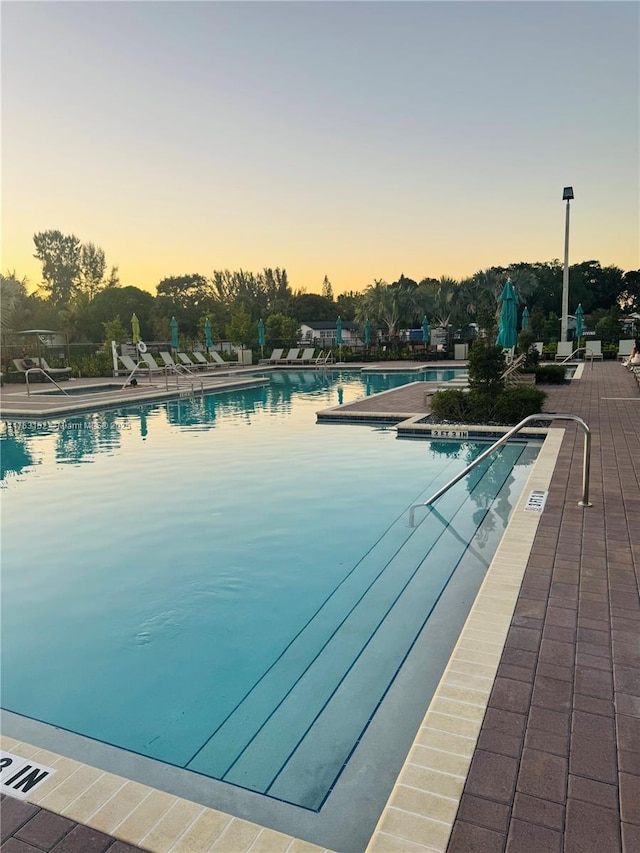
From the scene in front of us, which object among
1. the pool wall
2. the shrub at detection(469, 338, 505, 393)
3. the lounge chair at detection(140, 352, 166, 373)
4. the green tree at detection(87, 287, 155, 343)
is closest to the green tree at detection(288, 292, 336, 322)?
the green tree at detection(87, 287, 155, 343)

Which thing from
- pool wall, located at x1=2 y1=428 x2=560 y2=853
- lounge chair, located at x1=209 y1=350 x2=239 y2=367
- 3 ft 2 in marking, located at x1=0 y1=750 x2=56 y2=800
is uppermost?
lounge chair, located at x1=209 y1=350 x2=239 y2=367

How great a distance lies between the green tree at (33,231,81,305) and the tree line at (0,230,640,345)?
0.32ft

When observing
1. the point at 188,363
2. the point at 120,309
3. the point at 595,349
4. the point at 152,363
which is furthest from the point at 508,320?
the point at 120,309

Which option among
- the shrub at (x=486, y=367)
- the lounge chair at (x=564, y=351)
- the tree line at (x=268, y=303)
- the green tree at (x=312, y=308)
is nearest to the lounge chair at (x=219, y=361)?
the tree line at (x=268, y=303)

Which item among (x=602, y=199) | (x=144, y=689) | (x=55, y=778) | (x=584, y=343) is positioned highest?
(x=602, y=199)

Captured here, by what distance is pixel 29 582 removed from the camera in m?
5.04

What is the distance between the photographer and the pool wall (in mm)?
1972

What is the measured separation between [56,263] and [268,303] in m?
25.2

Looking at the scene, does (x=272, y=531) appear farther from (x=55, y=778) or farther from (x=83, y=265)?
(x=83, y=265)

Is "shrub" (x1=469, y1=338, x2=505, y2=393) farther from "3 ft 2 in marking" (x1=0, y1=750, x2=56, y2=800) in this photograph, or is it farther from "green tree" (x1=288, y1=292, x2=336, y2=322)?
"green tree" (x1=288, y1=292, x2=336, y2=322)

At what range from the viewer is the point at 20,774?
244cm

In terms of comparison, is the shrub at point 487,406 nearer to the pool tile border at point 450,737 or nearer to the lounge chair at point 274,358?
the pool tile border at point 450,737

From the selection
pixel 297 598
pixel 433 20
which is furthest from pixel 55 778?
pixel 433 20

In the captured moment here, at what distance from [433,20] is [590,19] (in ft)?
11.7
